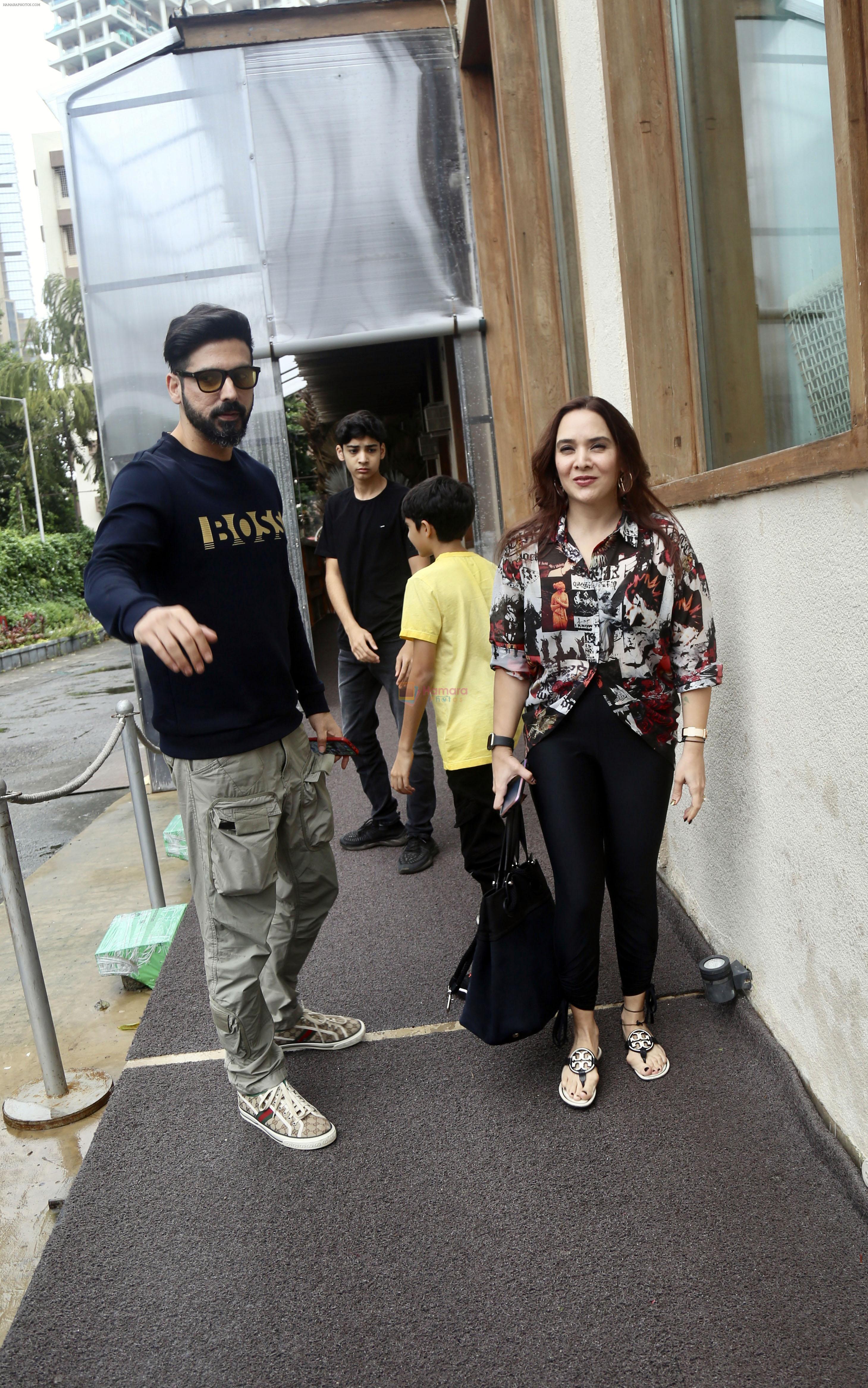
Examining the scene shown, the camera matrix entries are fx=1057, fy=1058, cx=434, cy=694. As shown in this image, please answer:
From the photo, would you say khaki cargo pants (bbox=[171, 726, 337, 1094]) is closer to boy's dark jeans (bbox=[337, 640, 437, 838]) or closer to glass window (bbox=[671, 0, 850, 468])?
glass window (bbox=[671, 0, 850, 468])

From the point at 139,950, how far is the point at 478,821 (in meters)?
1.92

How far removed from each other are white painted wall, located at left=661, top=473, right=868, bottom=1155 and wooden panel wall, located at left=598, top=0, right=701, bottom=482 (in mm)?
514

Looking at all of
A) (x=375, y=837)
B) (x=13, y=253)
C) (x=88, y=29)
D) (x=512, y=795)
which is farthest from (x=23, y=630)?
(x=88, y=29)

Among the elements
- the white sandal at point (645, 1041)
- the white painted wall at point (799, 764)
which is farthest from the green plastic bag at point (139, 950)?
the white painted wall at point (799, 764)

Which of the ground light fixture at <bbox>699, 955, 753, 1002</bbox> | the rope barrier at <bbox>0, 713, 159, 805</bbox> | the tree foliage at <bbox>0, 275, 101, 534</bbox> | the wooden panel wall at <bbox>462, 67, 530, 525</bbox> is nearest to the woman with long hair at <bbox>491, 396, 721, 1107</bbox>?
the ground light fixture at <bbox>699, 955, 753, 1002</bbox>

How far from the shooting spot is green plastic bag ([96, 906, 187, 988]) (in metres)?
4.68

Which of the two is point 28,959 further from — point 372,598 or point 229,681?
point 372,598

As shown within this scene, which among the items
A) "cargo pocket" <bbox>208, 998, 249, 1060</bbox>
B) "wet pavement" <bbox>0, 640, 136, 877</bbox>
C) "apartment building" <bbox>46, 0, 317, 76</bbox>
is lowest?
"wet pavement" <bbox>0, 640, 136, 877</bbox>

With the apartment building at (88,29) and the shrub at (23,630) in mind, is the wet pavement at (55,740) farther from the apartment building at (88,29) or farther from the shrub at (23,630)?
the apartment building at (88,29)

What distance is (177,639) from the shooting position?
2145 mm

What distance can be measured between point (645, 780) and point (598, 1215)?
104 centimetres

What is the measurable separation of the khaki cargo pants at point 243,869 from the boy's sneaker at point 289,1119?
0.04 metres

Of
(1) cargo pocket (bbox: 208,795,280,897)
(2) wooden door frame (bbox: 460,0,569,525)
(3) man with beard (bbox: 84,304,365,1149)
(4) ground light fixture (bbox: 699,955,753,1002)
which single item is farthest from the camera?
(2) wooden door frame (bbox: 460,0,569,525)

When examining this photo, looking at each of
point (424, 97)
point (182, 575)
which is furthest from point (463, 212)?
point (182, 575)
